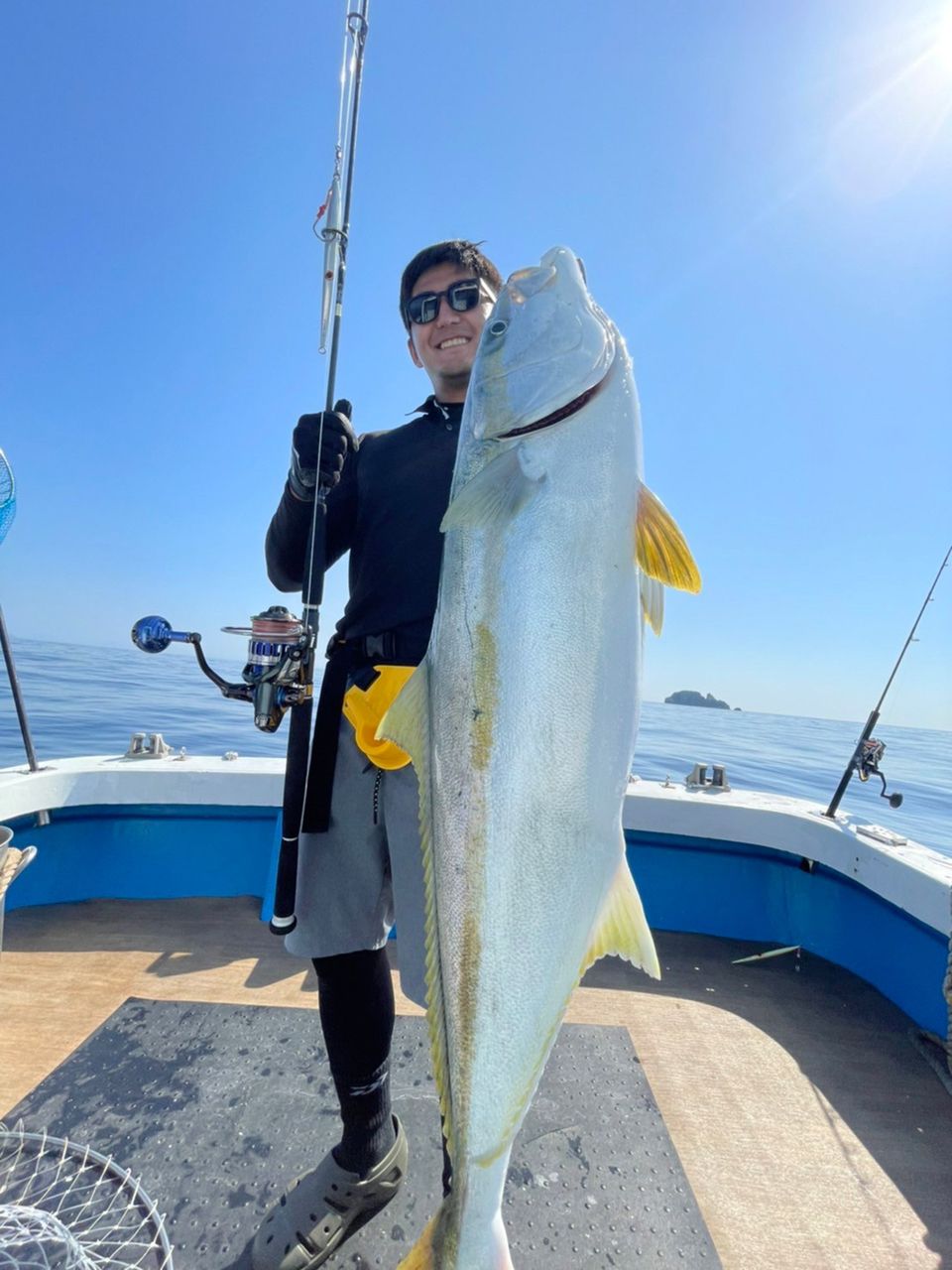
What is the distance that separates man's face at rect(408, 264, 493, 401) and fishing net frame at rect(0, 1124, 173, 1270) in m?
2.38

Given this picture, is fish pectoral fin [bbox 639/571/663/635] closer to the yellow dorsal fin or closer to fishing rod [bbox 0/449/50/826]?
the yellow dorsal fin

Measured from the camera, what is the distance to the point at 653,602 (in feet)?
4.36

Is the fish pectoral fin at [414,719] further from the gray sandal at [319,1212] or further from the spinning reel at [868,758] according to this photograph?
the spinning reel at [868,758]

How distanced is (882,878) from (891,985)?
60 centimetres

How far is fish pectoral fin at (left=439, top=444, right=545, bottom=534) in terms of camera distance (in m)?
1.29

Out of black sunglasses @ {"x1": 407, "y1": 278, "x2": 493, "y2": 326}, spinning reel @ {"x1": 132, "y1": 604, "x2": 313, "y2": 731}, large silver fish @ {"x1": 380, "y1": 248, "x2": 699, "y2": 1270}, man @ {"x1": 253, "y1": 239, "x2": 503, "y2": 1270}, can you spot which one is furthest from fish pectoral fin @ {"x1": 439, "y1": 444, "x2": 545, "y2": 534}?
spinning reel @ {"x1": 132, "y1": 604, "x2": 313, "y2": 731}

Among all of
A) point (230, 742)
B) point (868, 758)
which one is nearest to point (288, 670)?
point (868, 758)

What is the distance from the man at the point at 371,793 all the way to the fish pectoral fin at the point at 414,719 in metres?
0.42

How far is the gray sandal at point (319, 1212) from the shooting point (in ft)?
5.85

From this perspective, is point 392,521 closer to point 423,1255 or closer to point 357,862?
point 357,862

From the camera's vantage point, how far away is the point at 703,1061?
9.93ft

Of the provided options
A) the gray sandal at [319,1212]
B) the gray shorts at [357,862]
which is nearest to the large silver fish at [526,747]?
the gray shorts at [357,862]

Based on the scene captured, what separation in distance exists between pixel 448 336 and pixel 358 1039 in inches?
81.4

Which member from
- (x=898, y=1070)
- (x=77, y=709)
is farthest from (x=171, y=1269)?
(x=77, y=709)
